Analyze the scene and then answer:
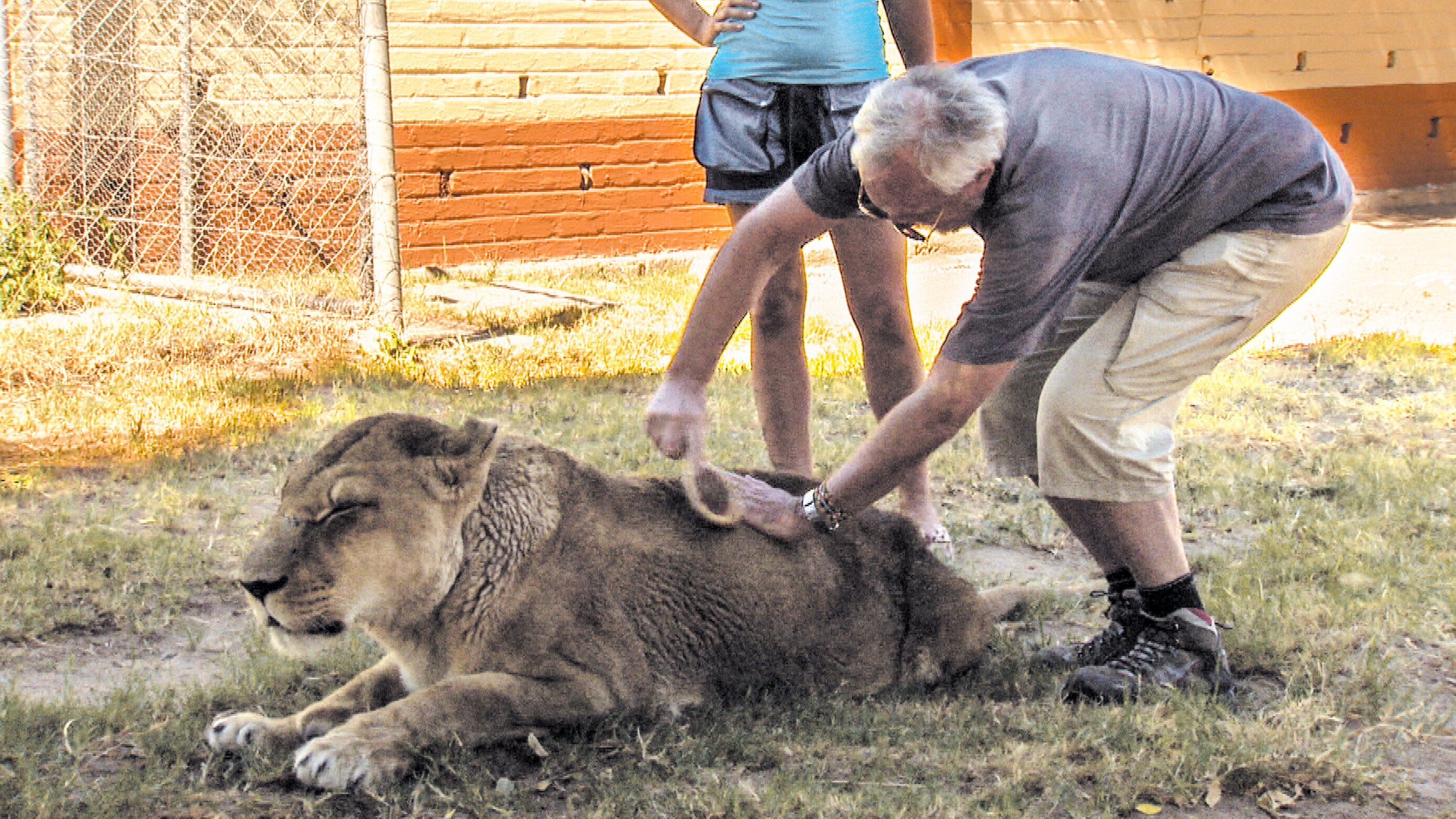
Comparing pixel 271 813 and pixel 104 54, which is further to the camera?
pixel 104 54

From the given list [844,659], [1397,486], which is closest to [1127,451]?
[844,659]

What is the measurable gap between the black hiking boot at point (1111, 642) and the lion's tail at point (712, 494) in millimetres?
1057

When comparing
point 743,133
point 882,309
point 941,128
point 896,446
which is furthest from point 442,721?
point 743,133

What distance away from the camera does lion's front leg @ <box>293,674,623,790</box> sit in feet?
10.6

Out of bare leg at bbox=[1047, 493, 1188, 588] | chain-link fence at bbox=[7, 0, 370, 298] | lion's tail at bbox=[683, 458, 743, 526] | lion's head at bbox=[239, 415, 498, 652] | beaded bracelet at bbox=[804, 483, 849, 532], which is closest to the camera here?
lion's head at bbox=[239, 415, 498, 652]

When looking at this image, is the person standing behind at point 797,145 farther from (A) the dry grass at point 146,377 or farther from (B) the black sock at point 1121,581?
(A) the dry grass at point 146,377

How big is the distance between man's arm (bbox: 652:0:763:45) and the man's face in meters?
1.83

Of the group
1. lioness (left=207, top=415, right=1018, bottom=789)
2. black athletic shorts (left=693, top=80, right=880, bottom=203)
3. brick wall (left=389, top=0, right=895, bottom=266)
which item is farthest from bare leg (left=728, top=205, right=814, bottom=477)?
brick wall (left=389, top=0, right=895, bottom=266)

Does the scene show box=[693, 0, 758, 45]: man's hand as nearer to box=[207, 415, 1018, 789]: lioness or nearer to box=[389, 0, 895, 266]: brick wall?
box=[207, 415, 1018, 789]: lioness

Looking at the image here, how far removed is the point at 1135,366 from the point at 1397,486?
2675 millimetres

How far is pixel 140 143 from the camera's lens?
9.20m

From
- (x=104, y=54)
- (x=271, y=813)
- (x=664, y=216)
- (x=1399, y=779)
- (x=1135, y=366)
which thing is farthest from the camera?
(x=664, y=216)

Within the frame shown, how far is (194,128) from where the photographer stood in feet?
31.1

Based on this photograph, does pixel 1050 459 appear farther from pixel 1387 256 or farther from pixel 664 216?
pixel 1387 256
